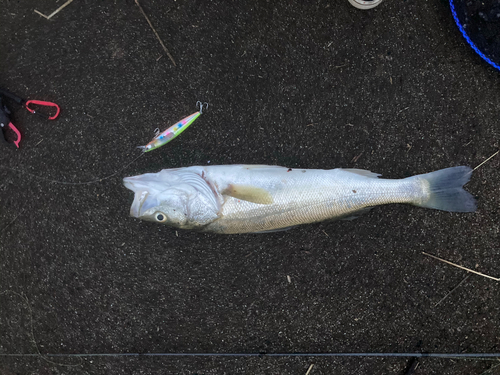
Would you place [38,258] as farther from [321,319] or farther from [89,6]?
[321,319]

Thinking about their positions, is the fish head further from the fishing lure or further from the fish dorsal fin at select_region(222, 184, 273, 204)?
the fishing lure

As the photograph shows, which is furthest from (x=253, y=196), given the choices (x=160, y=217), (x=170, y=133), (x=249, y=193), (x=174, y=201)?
(x=170, y=133)

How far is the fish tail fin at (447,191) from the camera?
217cm

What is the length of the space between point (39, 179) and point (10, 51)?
45.1 inches

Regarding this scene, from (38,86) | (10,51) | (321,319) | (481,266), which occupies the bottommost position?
(321,319)

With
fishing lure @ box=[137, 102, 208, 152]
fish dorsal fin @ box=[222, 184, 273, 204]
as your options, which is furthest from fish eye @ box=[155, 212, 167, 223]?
fishing lure @ box=[137, 102, 208, 152]

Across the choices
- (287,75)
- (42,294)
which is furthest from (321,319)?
(42,294)

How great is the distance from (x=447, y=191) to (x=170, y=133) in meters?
2.28

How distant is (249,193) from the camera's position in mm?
2016

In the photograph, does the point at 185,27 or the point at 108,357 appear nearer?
the point at 185,27

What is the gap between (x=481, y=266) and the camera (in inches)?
102

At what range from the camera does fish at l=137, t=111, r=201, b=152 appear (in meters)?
2.48

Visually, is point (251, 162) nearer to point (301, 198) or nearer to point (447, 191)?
point (301, 198)

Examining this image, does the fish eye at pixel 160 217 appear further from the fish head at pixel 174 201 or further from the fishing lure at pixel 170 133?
the fishing lure at pixel 170 133
